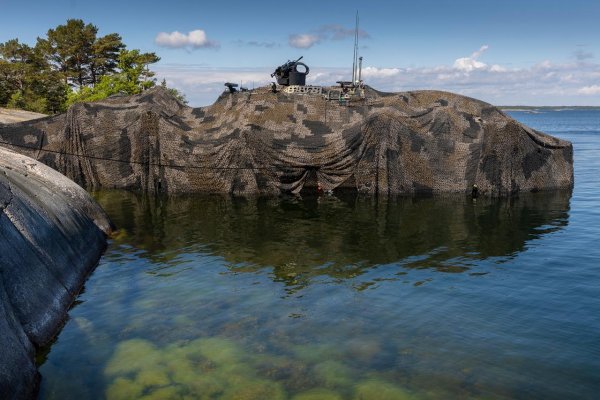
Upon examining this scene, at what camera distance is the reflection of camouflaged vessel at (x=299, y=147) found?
2762 centimetres

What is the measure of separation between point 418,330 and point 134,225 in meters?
15.0

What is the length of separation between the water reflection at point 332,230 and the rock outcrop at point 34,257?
2.65 metres

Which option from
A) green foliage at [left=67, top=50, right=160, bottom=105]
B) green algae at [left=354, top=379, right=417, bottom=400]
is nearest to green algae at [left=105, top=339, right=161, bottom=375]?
green algae at [left=354, top=379, right=417, bottom=400]

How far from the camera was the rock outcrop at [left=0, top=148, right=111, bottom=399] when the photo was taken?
879 centimetres

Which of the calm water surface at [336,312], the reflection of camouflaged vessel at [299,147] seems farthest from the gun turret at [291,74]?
the calm water surface at [336,312]

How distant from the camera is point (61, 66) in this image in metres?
60.6

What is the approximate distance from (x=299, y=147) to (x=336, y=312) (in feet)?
52.8

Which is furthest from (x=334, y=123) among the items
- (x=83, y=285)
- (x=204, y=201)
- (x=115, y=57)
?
(x=115, y=57)

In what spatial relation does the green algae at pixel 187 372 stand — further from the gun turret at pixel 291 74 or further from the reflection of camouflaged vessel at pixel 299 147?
the gun turret at pixel 291 74

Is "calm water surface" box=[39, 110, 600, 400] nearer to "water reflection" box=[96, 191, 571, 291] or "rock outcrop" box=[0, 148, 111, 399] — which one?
"water reflection" box=[96, 191, 571, 291]

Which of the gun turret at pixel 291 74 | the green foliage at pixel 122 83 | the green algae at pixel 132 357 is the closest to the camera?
the green algae at pixel 132 357

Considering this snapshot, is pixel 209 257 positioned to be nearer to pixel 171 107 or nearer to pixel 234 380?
pixel 234 380

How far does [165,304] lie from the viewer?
13.3m

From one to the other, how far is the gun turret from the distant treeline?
2571 centimetres
